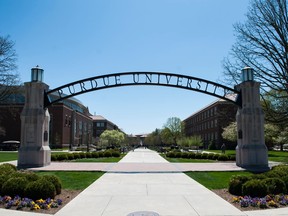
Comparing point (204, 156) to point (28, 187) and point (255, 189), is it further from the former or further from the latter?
point (28, 187)

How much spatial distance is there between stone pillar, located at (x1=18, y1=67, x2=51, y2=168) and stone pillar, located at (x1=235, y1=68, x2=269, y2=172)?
1293 centimetres

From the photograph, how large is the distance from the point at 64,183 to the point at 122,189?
116 inches

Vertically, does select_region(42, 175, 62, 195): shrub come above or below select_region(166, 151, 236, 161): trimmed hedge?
above

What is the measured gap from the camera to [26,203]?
7.56m

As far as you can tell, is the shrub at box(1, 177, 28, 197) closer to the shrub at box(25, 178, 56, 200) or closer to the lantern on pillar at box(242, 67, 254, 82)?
the shrub at box(25, 178, 56, 200)

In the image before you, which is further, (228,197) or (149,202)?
(228,197)

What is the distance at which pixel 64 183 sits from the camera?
1183 centimetres

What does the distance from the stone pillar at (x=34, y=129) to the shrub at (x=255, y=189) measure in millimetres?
13580

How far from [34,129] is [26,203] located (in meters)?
11.8

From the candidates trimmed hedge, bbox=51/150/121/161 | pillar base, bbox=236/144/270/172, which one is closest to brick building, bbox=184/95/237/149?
trimmed hedge, bbox=51/150/121/161

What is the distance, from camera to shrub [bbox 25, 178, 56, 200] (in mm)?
8188

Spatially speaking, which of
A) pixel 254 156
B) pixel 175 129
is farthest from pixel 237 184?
pixel 175 129

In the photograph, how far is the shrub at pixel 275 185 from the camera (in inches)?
343

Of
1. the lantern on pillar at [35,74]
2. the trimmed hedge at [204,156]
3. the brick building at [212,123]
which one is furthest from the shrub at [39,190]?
the brick building at [212,123]
